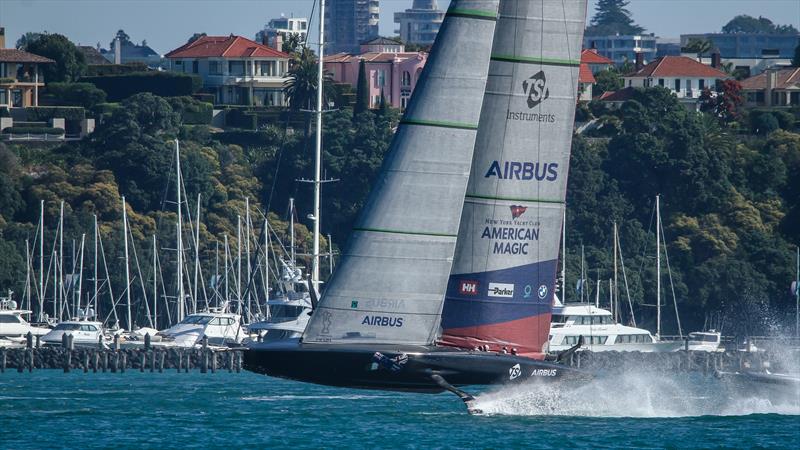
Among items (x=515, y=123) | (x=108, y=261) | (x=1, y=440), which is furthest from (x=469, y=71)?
(x=108, y=261)

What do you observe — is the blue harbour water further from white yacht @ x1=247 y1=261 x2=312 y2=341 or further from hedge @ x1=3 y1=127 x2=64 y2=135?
hedge @ x1=3 y1=127 x2=64 y2=135

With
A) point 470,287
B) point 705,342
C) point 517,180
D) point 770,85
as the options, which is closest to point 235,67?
point 770,85

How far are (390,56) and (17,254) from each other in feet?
188

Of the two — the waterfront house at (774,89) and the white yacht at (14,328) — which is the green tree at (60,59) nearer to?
the waterfront house at (774,89)

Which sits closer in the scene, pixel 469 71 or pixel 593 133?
pixel 469 71

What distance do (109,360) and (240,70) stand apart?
6686 centimetres

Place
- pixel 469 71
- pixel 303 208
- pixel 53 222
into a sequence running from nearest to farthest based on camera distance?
pixel 469 71 < pixel 53 222 < pixel 303 208

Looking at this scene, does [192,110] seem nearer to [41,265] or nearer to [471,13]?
[41,265]

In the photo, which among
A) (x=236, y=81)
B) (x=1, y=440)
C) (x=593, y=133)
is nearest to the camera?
(x=1, y=440)

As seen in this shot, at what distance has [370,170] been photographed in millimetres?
89375

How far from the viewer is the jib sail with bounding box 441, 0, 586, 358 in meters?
31.9

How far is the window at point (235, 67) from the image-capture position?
121 metres

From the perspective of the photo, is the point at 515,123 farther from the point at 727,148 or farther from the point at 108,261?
the point at 727,148

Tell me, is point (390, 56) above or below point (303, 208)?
above
